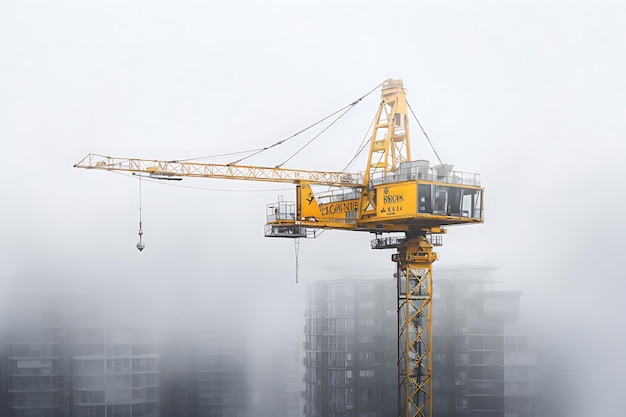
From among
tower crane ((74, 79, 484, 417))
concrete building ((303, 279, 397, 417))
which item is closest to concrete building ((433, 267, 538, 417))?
concrete building ((303, 279, 397, 417))

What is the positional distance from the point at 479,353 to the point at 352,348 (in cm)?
1076

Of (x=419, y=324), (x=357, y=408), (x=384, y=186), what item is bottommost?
(x=357, y=408)

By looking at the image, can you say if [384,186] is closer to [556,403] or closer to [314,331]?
[314,331]

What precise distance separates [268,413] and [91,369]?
14418 millimetres

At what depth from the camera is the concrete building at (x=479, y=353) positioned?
61688mm

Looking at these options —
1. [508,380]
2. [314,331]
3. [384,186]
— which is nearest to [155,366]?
[314,331]

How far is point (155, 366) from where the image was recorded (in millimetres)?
53688

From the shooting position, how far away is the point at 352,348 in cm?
6272

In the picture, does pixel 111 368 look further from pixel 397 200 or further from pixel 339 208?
pixel 397 200

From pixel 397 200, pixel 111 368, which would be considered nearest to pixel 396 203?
pixel 397 200

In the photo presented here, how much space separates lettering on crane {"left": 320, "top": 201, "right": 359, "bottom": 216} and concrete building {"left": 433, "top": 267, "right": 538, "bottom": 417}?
22.9m

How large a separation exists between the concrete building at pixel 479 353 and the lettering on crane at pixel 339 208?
22.9 meters

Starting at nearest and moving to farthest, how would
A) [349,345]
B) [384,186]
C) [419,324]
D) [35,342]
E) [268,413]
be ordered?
[384,186]
[419,324]
[35,342]
[268,413]
[349,345]

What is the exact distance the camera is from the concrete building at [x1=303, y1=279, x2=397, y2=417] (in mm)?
61969
